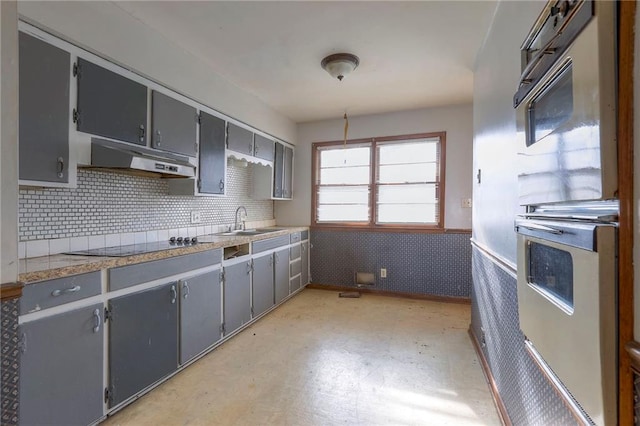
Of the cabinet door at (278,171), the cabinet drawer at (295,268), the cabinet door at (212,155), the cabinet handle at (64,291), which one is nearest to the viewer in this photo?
the cabinet handle at (64,291)

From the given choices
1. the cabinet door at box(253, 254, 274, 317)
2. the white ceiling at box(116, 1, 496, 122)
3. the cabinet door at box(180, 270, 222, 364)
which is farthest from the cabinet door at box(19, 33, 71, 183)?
the cabinet door at box(253, 254, 274, 317)

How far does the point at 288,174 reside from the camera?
471cm

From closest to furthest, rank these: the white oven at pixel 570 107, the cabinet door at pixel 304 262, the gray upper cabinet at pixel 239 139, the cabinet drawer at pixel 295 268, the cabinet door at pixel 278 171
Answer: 1. the white oven at pixel 570 107
2. the gray upper cabinet at pixel 239 139
3. the cabinet drawer at pixel 295 268
4. the cabinet door at pixel 278 171
5. the cabinet door at pixel 304 262

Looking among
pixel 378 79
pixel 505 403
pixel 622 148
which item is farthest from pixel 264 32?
pixel 505 403

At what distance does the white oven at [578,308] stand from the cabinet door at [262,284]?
260 centimetres

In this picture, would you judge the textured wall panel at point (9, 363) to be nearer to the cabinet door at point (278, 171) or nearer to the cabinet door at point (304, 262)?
the cabinet door at point (278, 171)

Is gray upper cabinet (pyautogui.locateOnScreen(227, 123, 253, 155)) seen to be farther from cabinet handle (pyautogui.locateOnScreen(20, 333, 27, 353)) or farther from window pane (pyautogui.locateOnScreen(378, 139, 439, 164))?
cabinet handle (pyautogui.locateOnScreen(20, 333, 27, 353))

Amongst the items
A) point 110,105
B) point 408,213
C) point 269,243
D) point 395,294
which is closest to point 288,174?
point 269,243

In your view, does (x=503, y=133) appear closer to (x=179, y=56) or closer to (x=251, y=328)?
(x=179, y=56)

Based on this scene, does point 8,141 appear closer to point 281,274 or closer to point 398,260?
point 281,274

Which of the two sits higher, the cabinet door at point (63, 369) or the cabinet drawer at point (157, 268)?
the cabinet drawer at point (157, 268)

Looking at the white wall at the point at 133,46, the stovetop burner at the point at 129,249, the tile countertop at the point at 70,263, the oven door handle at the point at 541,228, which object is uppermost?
the white wall at the point at 133,46

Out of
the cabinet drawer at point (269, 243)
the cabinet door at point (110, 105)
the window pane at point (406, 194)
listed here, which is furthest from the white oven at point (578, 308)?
the window pane at point (406, 194)

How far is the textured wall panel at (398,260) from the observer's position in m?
4.06
